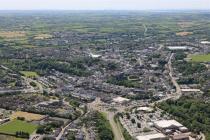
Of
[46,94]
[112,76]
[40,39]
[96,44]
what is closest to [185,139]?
[46,94]

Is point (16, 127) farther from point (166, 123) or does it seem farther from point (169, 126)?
point (169, 126)

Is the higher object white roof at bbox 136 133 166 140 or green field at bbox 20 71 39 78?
white roof at bbox 136 133 166 140

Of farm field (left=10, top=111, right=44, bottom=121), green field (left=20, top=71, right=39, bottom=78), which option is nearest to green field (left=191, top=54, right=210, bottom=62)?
green field (left=20, top=71, right=39, bottom=78)

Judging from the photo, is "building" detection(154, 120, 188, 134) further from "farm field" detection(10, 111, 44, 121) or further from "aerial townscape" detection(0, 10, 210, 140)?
"farm field" detection(10, 111, 44, 121)

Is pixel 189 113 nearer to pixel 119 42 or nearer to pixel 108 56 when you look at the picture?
pixel 108 56

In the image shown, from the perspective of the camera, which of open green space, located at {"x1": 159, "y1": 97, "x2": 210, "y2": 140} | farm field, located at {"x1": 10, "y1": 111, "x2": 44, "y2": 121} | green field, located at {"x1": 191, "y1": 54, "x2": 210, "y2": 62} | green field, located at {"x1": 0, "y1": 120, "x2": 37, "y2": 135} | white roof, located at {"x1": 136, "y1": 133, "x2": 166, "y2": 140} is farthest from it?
green field, located at {"x1": 191, "y1": 54, "x2": 210, "y2": 62}

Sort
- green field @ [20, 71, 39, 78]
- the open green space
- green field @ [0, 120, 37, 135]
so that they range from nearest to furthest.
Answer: green field @ [0, 120, 37, 135] → the open green space → green field @ [20, 71, 39, 78]

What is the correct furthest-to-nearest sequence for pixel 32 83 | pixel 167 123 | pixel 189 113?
pixel 32 83 < pixel 189 113 < pixel 167 123
